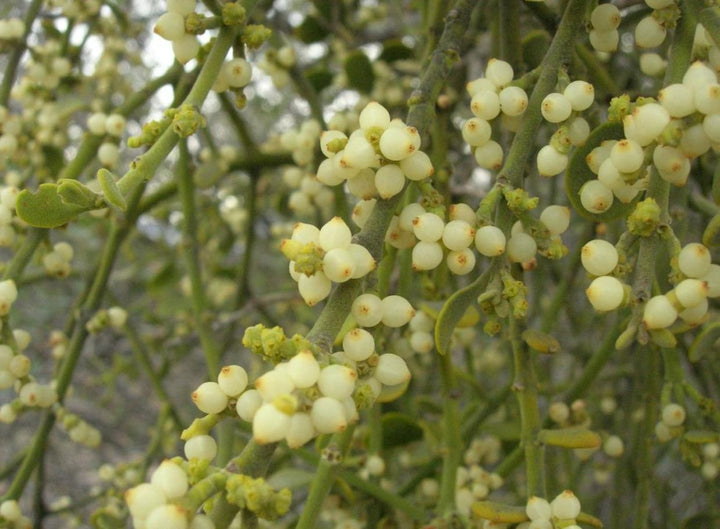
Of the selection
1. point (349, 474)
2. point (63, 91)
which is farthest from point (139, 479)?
point (63, 91)

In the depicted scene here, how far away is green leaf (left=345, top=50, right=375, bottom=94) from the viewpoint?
0.96m

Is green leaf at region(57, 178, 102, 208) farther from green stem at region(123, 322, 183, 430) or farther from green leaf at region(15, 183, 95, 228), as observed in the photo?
green stem at region(123, 322, 183, 430)

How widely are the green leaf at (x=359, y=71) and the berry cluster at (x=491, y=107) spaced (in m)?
0.41

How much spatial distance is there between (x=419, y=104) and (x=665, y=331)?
226mm

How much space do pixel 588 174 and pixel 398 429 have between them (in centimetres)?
38

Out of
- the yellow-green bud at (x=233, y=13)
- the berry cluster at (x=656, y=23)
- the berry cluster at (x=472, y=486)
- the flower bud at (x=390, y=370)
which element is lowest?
the berry cluster at (x=472, y=486)

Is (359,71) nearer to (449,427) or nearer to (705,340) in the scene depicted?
(449,427)

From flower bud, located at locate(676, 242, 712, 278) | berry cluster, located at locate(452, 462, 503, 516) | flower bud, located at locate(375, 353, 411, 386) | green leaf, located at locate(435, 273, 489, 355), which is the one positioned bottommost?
berry cluster, located at locate(452, 462, 503, 516)

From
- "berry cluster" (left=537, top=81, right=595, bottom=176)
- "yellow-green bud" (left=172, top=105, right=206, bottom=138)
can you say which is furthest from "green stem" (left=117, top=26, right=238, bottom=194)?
"berry cluster" (left=537, top=81, right=595, bottom=176)

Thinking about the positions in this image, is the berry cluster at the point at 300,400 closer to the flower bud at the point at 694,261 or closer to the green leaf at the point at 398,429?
the flower bud at the point at 694,261

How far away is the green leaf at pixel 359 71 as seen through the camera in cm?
96

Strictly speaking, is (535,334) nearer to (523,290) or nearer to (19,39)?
(523,290)

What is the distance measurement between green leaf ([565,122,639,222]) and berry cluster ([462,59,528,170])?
5 cm

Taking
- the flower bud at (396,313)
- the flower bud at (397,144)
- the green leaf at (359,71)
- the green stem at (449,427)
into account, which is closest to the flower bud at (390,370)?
the flower bud at (396,313)
